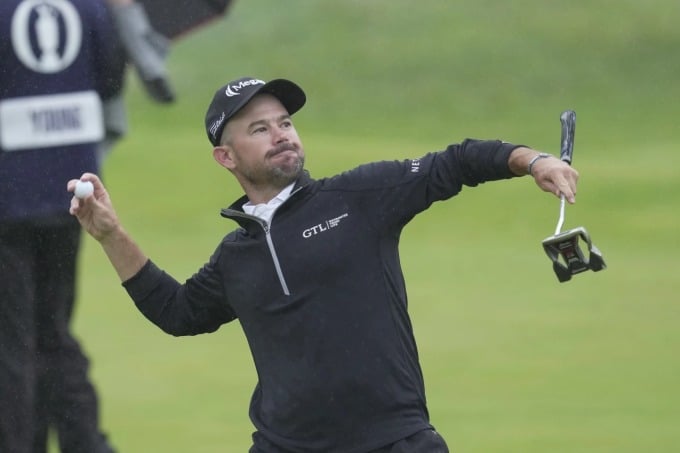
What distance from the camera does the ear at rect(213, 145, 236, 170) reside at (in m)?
5.50

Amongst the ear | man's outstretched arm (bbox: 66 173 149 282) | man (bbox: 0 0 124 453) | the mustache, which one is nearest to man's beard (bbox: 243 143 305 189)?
the mustache

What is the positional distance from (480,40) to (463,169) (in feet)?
62.0

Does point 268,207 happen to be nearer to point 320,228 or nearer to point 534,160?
point 320,228

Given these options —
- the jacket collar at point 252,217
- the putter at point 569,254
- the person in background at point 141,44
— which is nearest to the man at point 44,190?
the person in background at point 141,44

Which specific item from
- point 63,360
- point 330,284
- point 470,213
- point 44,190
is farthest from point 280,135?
point 470,213

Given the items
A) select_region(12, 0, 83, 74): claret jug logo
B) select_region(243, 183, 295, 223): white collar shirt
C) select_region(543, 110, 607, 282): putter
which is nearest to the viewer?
select_region(543, 110, 607, 282): putter

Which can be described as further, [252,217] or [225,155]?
[225,155]

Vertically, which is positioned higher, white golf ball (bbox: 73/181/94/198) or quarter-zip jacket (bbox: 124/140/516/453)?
white golf ball (bbox: 73/181/94/198)

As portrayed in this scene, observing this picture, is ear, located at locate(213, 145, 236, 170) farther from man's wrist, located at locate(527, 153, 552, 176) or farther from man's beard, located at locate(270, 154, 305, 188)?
man's wrist, located at locate(527, 153, 552, 176)

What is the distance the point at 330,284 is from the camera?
16.8ft

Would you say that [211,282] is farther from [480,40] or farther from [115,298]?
[480,40]

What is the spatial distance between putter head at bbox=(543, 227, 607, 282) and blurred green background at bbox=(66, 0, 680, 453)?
2.95m

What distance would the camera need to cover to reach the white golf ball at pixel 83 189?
212 inches

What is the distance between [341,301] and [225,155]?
743 mm
